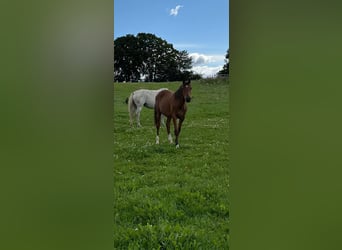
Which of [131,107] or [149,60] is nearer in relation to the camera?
[149,60]

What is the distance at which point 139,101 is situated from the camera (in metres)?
1.82

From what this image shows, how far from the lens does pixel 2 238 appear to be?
102 centimetres

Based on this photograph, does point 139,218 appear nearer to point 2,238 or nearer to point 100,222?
point 100,222

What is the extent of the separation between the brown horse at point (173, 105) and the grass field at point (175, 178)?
0.03m

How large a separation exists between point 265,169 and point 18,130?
34.0 inches

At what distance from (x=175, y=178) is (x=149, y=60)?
0.66 meters

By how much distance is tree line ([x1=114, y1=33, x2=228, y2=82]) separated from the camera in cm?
171

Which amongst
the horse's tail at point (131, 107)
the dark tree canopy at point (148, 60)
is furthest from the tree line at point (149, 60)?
the horse's tail at point (131, 107)

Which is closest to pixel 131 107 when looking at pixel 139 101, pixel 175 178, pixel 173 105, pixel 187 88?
pixel 139 101

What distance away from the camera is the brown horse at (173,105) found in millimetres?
1751

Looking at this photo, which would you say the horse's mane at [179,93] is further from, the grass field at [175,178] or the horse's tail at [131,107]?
the horse's tail at [131,107]

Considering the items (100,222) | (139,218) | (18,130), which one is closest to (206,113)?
(139,218)

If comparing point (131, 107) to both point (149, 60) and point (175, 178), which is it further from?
point (175, 178)

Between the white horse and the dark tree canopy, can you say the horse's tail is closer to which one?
the white horse
